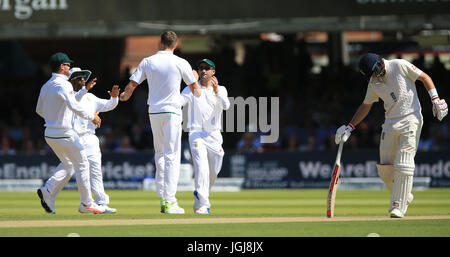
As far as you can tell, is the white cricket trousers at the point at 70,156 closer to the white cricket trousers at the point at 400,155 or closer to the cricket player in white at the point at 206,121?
the cricket player in white at the point at 206,121

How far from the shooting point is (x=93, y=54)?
30188 millimetres

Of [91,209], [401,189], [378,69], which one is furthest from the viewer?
[91,209]

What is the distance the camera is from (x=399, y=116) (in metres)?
10.8

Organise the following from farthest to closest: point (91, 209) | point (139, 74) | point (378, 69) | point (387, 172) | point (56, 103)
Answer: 1. point (91, 209)
2. point (56, 103)
3. point (139, 74)
4. point (387, 172)
5. point (378, 69)

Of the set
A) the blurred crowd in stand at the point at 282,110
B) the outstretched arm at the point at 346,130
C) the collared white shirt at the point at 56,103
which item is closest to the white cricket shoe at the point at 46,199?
the collared white shirt at the point at 56,103

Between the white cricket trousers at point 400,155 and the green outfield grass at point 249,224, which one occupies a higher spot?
the white cricket trousers at point 400,155

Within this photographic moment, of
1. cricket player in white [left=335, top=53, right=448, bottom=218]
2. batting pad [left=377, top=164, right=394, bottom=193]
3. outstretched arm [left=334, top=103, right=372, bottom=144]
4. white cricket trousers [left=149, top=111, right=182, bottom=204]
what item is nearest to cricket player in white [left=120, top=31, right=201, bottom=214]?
white cricket trousers [left=149, top=111, right=182, bottom=204]

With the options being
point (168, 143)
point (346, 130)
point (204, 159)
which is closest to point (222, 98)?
point (204, 159)

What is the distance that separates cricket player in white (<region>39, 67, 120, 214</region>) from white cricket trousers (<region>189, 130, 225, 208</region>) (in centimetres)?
117

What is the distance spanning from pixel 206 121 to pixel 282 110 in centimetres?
1153

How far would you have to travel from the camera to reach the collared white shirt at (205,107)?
12477 mm

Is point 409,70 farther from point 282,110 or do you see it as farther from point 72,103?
point 282,110

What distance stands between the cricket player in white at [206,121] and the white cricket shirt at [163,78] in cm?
87

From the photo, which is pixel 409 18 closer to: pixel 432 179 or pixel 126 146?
pixel 432 179
